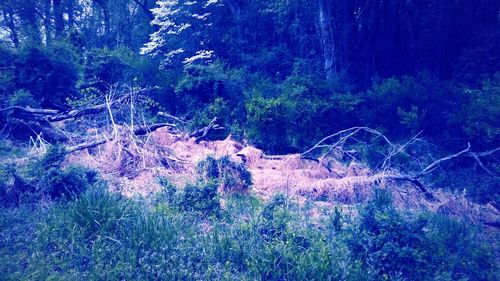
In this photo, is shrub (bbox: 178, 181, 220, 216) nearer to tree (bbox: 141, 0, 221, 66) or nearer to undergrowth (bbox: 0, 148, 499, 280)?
undergrowth (bbox: 0, 148, 499, 280)

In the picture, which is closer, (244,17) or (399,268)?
(399,268)

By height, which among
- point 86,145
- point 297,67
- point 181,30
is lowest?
point 86,145

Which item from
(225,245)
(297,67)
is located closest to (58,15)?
(297,67)

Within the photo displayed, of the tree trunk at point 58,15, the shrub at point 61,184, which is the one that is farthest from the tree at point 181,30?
the shrub at point 61,184

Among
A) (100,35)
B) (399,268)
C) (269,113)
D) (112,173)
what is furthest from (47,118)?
(100,35)

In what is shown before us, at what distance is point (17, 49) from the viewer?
40.4 ft

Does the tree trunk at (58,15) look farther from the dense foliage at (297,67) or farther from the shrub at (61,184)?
the shrub at (61,184)

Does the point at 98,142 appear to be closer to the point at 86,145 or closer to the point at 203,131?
the point at 86,145

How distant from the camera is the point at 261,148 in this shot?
11523mm

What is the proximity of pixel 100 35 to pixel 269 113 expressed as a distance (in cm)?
1758

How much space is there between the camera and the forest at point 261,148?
466cm

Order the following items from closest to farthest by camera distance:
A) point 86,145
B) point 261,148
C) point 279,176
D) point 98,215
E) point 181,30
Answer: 1. point 98,215
2. point 279,176
3. point 86,145
4. point 261,148
5. point 181,30

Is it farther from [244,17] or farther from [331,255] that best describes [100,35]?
[331,255]

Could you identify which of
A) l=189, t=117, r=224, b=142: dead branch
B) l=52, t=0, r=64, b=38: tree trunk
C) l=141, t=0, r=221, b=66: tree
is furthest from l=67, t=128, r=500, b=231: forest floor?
l=52, t=0, r=64, b=38: tree trunk
